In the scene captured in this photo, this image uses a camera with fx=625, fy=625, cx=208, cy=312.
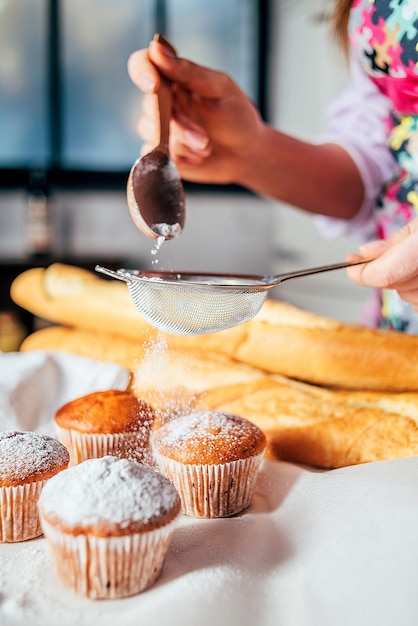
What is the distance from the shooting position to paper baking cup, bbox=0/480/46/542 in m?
0.71

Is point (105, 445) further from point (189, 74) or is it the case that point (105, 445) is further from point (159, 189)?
point (189, 74)

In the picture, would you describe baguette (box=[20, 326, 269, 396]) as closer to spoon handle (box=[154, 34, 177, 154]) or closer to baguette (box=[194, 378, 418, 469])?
baguette (box=[194, 378, 418, 469])

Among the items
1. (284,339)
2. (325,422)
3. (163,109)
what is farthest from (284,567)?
(163,109)

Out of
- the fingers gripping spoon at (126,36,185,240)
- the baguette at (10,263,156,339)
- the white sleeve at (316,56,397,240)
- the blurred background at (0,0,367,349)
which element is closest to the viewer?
the fingers gripping spoon at (126,36,185,240)

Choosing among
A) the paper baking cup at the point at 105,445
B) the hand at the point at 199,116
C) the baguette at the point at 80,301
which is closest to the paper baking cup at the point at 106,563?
the paper baking cup at the point at 105,445

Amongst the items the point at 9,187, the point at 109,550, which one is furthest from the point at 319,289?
the point at 109,550

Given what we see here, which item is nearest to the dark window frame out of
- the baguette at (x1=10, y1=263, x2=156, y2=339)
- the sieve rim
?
the baguette at (x1=10, y1=263, x2=156, y2=339)

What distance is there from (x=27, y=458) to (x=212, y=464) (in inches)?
9.1

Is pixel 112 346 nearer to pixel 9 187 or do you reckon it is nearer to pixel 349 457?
pixel 349 457

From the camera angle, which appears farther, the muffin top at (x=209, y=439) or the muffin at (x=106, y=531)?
the muffin top at (x=209, y=439)

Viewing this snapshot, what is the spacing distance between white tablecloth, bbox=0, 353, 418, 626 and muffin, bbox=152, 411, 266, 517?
0.02 meters

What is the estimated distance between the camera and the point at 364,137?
1.39 meters

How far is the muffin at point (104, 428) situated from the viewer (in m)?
0.89

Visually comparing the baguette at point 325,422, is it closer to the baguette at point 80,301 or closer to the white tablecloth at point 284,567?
the white tablecloth at point 284,567
